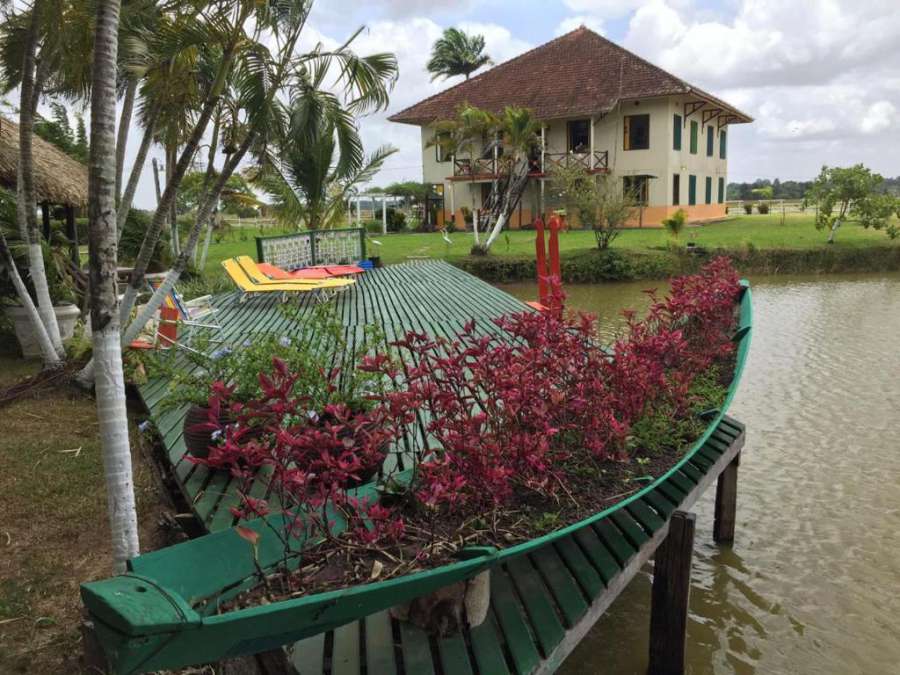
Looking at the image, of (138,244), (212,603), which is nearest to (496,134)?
(138,244)

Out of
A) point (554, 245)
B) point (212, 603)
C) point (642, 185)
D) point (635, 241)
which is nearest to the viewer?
point (212, 603)

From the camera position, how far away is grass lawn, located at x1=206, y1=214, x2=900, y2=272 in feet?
72.6

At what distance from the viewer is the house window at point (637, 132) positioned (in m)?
29.2

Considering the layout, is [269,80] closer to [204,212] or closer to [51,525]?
[204,212]

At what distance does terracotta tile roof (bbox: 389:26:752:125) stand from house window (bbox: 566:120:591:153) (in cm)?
98

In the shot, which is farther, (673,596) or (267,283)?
(267,283)

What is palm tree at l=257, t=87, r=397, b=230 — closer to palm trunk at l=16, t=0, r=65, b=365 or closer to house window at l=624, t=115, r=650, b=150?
palm trunk at l=16, t=0, r=65, b=365

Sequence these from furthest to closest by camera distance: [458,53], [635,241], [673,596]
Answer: [458,53] → [635,241] → [673,596]

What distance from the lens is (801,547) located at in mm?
5578

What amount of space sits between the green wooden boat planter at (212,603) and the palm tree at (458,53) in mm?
42754

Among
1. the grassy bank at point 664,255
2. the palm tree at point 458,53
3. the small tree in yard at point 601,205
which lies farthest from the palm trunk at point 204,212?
the palm tree at point 458,53

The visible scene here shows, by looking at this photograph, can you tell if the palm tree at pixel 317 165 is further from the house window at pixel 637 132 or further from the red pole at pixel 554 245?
the house window at pixel 637 132

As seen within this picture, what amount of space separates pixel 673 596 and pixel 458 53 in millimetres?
42266

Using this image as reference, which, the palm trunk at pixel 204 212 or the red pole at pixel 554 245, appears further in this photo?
the red pole at pixel 554 245
